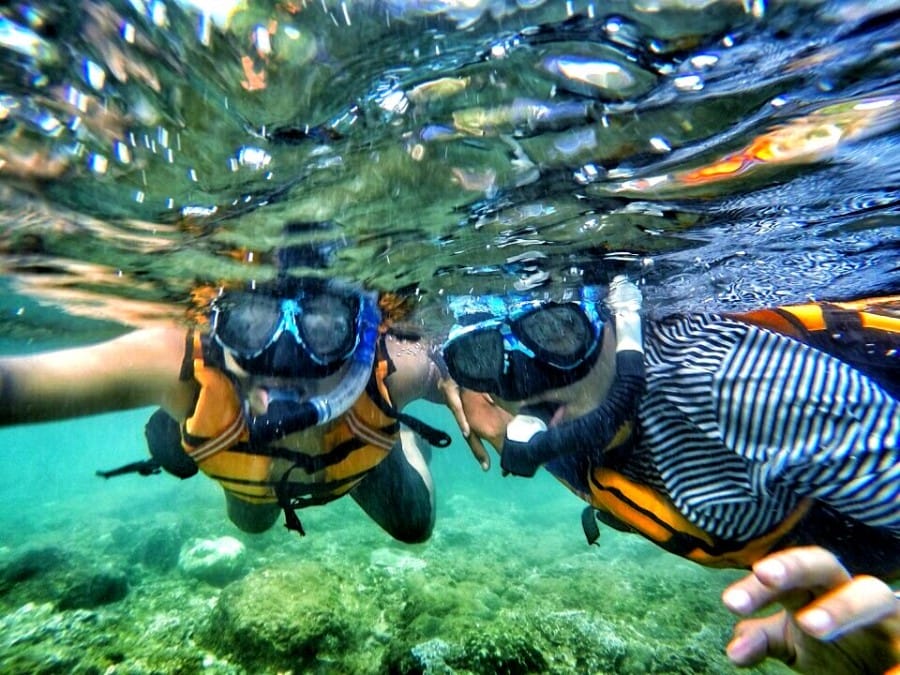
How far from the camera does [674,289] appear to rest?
393 inches

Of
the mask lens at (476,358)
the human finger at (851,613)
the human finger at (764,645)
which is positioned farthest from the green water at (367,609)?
the human finger at (851,613)

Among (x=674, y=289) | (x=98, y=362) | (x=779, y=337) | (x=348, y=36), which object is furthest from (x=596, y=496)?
(x=674, y=289)

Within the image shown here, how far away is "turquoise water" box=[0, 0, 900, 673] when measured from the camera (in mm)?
3287

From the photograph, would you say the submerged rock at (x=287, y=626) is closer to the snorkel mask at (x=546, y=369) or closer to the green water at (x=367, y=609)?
the green water at (x=367, y=609)

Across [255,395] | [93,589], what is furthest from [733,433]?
[93,589]

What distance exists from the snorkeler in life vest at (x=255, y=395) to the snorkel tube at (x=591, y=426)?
1.71m

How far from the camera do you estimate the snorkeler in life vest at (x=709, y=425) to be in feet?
10.5

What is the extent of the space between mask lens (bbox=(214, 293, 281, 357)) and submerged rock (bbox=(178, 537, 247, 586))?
1151 cm

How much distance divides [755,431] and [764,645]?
1.63 m

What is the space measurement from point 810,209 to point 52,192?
906 cm

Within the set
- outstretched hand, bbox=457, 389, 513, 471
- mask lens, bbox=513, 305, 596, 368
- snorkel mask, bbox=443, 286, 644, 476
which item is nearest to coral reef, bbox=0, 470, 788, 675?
outstretched hand, bbox=457, 389, 513, 471

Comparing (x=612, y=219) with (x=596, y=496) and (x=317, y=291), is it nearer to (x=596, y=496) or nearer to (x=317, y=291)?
(x=596, y=496)

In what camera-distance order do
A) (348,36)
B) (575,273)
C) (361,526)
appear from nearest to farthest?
1. (348,36)
2. (575,273)
3. (361,526)

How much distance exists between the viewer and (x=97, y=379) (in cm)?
466
